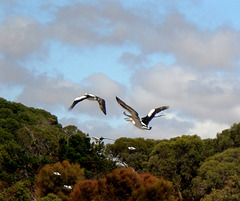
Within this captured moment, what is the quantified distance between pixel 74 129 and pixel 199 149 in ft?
82.9

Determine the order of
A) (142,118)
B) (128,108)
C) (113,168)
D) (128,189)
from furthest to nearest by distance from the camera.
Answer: (113,168), (128,189), (142,118), (128,108)

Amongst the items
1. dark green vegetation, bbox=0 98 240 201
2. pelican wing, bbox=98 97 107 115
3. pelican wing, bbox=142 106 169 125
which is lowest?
pelican wing, bbox=142 106 169 125

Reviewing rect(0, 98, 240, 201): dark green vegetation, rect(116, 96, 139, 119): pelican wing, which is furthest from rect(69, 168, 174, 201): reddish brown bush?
rect(116, 96, 139, 119): pelican wing

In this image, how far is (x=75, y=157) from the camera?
178ft

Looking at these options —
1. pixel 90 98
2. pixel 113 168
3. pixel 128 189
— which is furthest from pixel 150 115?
pixel 113 168

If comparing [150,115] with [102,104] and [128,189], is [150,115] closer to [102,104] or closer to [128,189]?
[102,104]

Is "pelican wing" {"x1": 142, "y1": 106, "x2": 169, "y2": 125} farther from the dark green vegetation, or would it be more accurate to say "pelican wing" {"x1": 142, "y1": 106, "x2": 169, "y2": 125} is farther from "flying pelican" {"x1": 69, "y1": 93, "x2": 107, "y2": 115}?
the dark green vegetation

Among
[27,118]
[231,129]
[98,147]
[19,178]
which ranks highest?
[27,118]

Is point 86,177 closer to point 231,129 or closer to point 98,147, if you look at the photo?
point 98,147

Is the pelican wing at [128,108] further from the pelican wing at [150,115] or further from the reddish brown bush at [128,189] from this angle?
the reddish brown bush at [128,189]

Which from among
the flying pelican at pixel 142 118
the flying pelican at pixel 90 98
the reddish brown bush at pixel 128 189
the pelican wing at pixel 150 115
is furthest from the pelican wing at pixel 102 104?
the reddish brown bush at pixel 128 189

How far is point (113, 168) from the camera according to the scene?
5528 centimetres

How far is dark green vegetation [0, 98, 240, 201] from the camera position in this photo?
38875 mm

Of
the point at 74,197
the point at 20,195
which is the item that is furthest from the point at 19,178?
the point at 74,197
